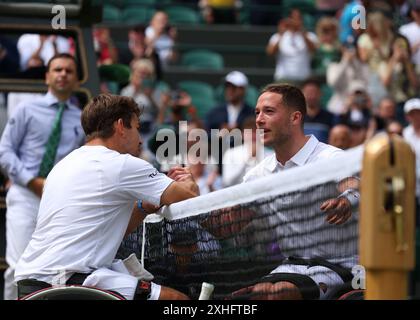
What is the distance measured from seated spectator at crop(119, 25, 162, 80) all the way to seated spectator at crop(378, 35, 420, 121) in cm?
305

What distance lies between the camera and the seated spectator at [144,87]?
14820 millimetres

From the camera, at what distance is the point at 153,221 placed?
21.4 feet

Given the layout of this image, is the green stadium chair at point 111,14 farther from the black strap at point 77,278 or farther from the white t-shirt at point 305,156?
the black strap at point 77,278


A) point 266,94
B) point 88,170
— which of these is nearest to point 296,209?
point 88,170

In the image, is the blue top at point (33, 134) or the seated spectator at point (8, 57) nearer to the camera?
the blue top at point (33, 134)

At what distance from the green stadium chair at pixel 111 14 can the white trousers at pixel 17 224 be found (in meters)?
10.0

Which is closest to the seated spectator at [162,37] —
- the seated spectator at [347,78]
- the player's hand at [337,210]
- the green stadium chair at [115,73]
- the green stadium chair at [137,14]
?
the green stadium chair at [137,14]

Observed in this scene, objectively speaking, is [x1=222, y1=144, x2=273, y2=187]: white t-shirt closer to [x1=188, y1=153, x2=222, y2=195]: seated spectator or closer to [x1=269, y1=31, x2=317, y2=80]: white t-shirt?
[x1=188, y1=153, x2=222, y2=195]: seated spectator

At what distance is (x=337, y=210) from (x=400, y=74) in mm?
10989

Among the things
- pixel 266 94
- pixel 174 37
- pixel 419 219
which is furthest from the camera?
pixel 174 37

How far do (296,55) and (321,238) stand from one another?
12.0 m

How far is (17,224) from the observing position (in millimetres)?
A: 9477

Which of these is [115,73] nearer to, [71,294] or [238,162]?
[238,162]

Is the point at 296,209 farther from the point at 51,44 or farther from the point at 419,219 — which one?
the point at 51,44
